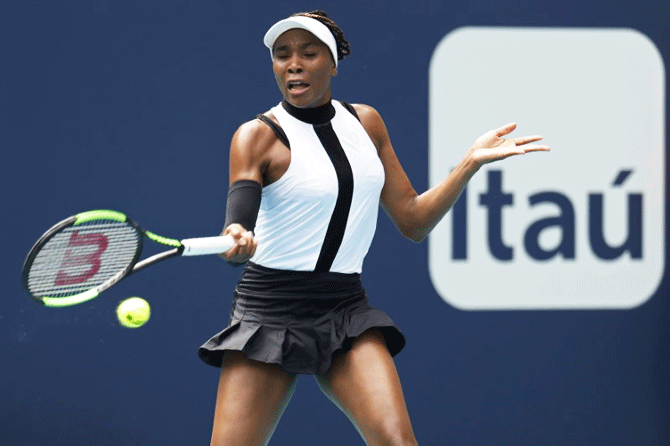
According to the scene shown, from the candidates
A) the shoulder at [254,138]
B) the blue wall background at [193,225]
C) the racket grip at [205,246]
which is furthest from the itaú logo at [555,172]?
the racket grip at [205,246]

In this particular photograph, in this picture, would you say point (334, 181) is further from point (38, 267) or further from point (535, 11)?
point (535, 11)

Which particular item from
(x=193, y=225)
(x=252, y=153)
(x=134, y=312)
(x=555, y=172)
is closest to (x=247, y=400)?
(x=134, y=312)

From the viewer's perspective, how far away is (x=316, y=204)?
3836 mm

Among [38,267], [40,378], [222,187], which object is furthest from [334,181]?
[40,378]

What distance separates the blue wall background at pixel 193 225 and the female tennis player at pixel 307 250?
1.43 metres

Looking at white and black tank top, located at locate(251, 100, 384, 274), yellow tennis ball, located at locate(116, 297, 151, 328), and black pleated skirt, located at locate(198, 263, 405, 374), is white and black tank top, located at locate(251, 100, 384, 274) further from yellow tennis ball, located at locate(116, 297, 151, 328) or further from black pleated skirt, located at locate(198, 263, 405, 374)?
yellow tennis ball, located at locate(116, 297, 151, 328)

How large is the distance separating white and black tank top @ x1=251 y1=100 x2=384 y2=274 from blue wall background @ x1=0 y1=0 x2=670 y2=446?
4.91 ft

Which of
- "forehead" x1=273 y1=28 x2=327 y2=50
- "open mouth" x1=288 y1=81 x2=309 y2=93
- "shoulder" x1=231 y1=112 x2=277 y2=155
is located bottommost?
"shoulder" x1=231 y1=112 x2=277 y2=155

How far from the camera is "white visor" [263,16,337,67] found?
12.5ft

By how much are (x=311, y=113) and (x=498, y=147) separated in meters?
0.56

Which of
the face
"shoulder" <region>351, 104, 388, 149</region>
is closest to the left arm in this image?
"shoulder" <region>351, 104, 388, 149</region>

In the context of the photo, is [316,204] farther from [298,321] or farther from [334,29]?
[334,29]

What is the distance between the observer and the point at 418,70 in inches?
216

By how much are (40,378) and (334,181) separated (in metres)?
2.00
